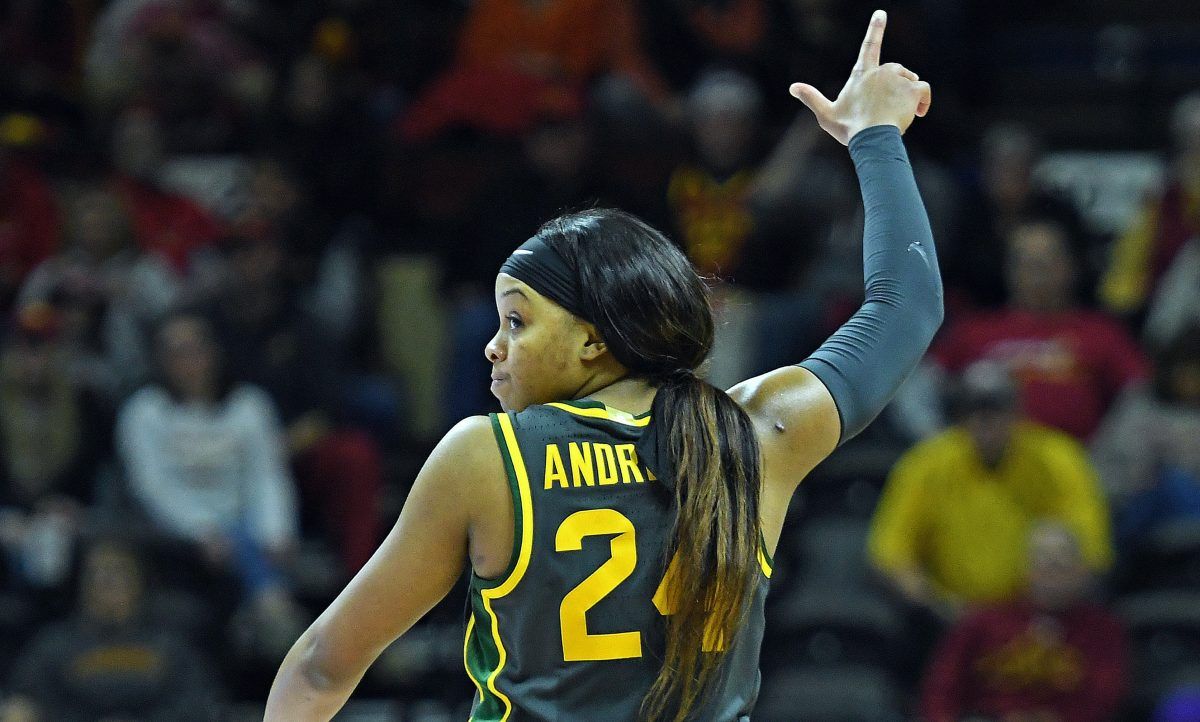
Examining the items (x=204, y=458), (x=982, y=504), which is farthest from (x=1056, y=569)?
(x=204, y=458)

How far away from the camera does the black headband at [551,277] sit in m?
2.22

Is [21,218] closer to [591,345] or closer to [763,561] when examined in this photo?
[591,345]

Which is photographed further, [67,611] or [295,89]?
[295,89]

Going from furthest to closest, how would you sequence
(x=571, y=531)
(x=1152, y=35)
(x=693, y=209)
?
(x=1152, y=35) → (x=693, y=209) → (x=571, y=531)

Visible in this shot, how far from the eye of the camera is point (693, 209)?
8.00 meters

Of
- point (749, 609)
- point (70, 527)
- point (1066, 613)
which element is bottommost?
point (1066, 613)

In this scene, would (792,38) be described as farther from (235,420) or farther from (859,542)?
(235,420)

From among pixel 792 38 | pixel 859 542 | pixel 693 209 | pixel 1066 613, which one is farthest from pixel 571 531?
pixel 792 38

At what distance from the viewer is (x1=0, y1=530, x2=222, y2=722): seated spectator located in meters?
6.74

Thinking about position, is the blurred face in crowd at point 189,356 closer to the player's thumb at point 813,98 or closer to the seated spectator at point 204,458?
the seated spectator at point 204,458

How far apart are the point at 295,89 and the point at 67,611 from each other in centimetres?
303

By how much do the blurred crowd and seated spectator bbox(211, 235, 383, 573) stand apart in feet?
0.05

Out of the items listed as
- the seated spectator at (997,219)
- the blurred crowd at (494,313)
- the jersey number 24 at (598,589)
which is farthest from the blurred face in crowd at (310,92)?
the jersey number 24 at (598,589)

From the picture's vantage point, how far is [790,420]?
230 centimetres
